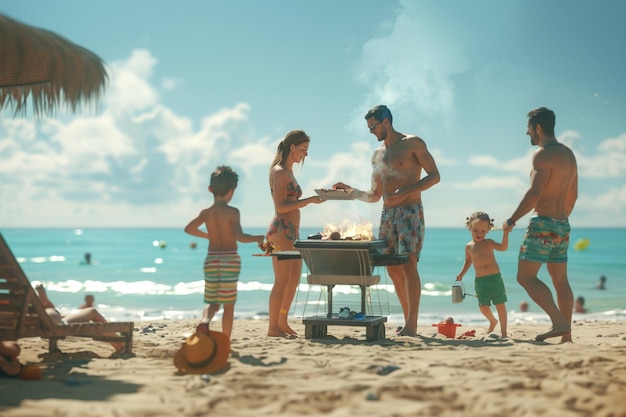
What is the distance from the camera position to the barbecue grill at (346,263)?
6.99m

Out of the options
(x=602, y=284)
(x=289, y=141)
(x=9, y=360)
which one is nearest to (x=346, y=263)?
(x=289, y=141)

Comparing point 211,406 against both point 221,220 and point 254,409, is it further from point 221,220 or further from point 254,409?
point 221,220

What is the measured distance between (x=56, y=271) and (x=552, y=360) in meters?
38.5

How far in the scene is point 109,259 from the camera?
174 ft

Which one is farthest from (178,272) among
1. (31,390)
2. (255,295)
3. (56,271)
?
(31,390)

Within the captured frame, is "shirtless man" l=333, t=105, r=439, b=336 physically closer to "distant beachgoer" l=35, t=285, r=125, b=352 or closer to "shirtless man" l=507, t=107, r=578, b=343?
"shirtless man" l=507, t=107, r=578, b=343

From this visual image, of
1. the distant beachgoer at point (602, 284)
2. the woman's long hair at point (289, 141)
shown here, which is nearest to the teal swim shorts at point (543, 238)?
the woman's long hair at point (289, 141)

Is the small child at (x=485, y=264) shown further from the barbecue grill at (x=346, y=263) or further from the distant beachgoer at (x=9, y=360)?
the distant beachgoer at (x=9, y=360)

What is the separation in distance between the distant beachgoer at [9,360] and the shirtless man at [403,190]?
11.5 feet

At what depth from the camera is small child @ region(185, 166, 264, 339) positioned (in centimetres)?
645

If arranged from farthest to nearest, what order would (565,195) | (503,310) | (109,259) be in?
1. (109,259)
2. (503,310)
3. (565,195)

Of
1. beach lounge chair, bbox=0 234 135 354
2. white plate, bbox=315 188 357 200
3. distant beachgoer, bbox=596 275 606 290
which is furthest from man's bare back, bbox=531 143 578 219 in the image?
distant beachgoer, bbox=596 275 606 290

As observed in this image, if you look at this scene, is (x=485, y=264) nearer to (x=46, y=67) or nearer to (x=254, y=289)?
(x=46, y=67)

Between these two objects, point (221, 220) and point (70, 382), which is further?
point (221, 220)
